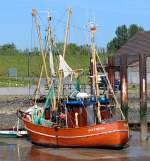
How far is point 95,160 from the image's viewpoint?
2283 centimetres

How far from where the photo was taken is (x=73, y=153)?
24.8 metres

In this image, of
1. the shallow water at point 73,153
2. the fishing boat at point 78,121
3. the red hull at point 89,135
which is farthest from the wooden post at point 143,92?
the red hull at point 89,135

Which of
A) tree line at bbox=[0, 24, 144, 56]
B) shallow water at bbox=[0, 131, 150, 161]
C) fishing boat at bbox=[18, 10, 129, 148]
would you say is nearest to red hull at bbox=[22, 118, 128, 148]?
fishing boat at bbox=[18, 10, 129, 148]

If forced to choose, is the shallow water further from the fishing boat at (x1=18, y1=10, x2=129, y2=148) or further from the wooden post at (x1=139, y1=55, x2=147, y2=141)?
the wooden post at (x1=139, y1=55, x2=147, y2=141)

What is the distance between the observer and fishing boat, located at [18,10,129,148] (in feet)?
81.7

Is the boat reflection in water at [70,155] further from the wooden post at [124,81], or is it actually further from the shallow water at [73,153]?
the wooden post at [124,81]

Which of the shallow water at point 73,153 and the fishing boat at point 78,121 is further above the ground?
the fishing boat at point 78,121

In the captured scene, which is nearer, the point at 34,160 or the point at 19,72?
the point at 34,160

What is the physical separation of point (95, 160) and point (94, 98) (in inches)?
169

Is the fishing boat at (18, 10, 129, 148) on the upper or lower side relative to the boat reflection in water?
upper

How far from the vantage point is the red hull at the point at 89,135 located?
24.7m

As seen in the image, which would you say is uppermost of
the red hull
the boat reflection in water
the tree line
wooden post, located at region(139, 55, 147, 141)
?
the tree line

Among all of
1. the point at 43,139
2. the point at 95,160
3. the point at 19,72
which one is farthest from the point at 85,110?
the point at 19,72

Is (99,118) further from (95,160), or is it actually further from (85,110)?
(95,160)
